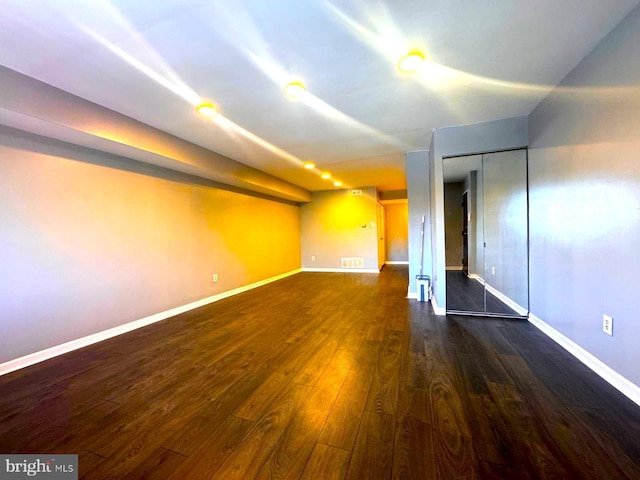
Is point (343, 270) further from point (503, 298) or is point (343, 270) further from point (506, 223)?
point (506, 223)

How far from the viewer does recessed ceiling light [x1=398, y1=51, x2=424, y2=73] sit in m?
1.86

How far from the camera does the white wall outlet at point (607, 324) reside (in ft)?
5.90

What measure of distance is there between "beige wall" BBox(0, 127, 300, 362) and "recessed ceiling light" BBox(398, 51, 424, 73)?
3278mm

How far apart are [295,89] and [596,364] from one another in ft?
10.6

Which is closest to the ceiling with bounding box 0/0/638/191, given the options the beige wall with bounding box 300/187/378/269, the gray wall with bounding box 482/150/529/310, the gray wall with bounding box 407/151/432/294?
the gray wall with bounding box 482/150/529/310

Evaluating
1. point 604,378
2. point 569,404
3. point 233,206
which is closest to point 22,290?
point 233,206

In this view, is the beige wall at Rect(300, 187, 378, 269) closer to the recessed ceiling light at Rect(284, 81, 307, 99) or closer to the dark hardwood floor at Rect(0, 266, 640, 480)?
the dark hardwood floor at Rect(0, 266, 640, 480)

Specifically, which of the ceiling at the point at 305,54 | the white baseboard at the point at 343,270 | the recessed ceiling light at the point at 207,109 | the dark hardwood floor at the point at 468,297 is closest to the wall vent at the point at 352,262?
the white baseboard at the point at 343,270

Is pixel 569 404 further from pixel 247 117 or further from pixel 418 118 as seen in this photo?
pixel 247 117

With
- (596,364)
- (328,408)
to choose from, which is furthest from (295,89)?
(596,364)

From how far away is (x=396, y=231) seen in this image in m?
9.02

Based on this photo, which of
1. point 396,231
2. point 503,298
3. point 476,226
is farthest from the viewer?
point 396,231
